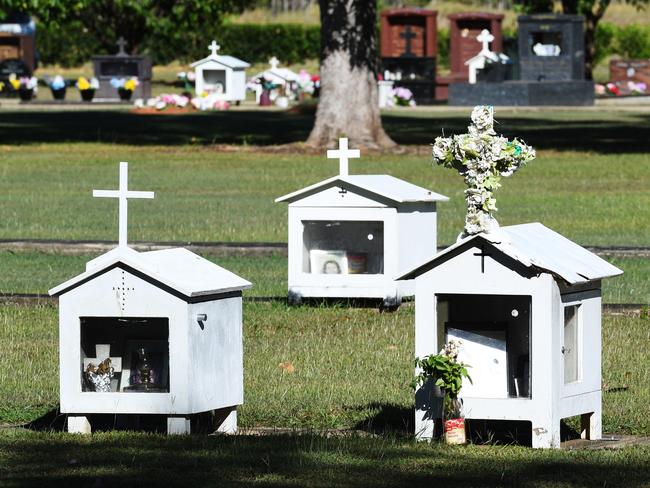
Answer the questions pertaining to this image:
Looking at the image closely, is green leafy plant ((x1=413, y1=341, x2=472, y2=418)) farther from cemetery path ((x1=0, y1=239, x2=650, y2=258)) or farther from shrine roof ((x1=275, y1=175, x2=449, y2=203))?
cemetery path ((x1=0, y1=239, x2=650, y2=258))

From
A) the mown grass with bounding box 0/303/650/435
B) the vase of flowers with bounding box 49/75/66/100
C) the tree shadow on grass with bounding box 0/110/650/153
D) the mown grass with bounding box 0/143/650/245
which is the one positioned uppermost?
→ the vase of flowers with bounding box 49/75/66/100

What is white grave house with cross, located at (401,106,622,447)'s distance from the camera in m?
8.30

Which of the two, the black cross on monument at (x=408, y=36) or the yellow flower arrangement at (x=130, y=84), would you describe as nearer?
the yellow flower arrangement at (x=130, y=84)

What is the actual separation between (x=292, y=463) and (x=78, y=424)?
141 cm

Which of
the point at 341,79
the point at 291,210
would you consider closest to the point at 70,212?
the point at 291,210

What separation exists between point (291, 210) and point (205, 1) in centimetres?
5258

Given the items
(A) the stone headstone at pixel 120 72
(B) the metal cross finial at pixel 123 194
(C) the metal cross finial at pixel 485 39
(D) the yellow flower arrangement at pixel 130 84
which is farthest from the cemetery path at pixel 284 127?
(B) the metal cross finial at pixel 123 194

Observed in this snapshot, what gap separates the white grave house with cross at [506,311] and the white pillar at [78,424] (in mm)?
1640

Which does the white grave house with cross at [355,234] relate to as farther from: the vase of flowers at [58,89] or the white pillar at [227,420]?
the vase of flowers at [58,89]

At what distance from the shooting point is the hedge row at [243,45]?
3211 inches

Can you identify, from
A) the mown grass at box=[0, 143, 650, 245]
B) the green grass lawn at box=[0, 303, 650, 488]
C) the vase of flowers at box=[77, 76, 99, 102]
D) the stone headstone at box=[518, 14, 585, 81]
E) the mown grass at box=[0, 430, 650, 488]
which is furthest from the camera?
the vase of flowers at box=[77, 76, 99, 102]

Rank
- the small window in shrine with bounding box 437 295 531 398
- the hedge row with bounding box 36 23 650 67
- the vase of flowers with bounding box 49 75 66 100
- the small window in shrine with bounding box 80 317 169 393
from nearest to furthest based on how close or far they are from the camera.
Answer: the small window in shrine with bounding box 437 295 531 398 → the small window in shrine with bounding box 80 317 169 393 → the vase of flowers with bounding box 49 75 66 100 → the hedge row with bounding box 36 23 650 67

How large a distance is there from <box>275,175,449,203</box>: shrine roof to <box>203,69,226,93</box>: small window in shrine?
4164 centimetres

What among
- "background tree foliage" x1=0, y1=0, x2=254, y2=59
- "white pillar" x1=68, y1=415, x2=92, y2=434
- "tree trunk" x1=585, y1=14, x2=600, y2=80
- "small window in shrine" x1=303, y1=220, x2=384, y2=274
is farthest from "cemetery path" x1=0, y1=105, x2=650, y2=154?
"white pillar" x1=68, y1=415, x2=92, y2=434
